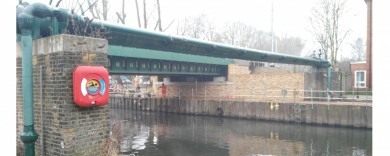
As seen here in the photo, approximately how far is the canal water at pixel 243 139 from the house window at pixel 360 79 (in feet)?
43.1

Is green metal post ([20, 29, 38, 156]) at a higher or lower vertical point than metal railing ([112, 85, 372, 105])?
higher

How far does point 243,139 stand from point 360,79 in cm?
2029

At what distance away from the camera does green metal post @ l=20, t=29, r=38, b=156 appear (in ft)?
24.1

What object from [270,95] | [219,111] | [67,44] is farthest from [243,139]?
[67,44]

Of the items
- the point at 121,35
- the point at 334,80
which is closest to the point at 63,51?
the point at 121,35

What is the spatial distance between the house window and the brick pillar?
1204 inches

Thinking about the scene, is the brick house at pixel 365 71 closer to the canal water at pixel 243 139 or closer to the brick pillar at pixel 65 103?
the canal water at pixel 243 139

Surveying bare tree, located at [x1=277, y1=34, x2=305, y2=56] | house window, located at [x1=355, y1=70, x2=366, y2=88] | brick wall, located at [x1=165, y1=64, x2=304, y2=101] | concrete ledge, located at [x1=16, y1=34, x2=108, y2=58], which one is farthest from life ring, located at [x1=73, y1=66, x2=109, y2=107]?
bare tree, located at [x1=277, y1=34, x2=305, y2=56]

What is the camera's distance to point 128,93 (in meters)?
42.1

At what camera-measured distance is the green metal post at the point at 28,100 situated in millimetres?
7332

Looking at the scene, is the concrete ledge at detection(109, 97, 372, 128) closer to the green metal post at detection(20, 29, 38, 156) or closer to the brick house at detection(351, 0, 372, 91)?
the brick house at detection(351, 0, 372, 91)

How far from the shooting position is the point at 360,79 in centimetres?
3278

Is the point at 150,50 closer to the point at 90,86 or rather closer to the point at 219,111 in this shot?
the point at 219,111

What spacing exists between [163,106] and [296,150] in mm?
20624
